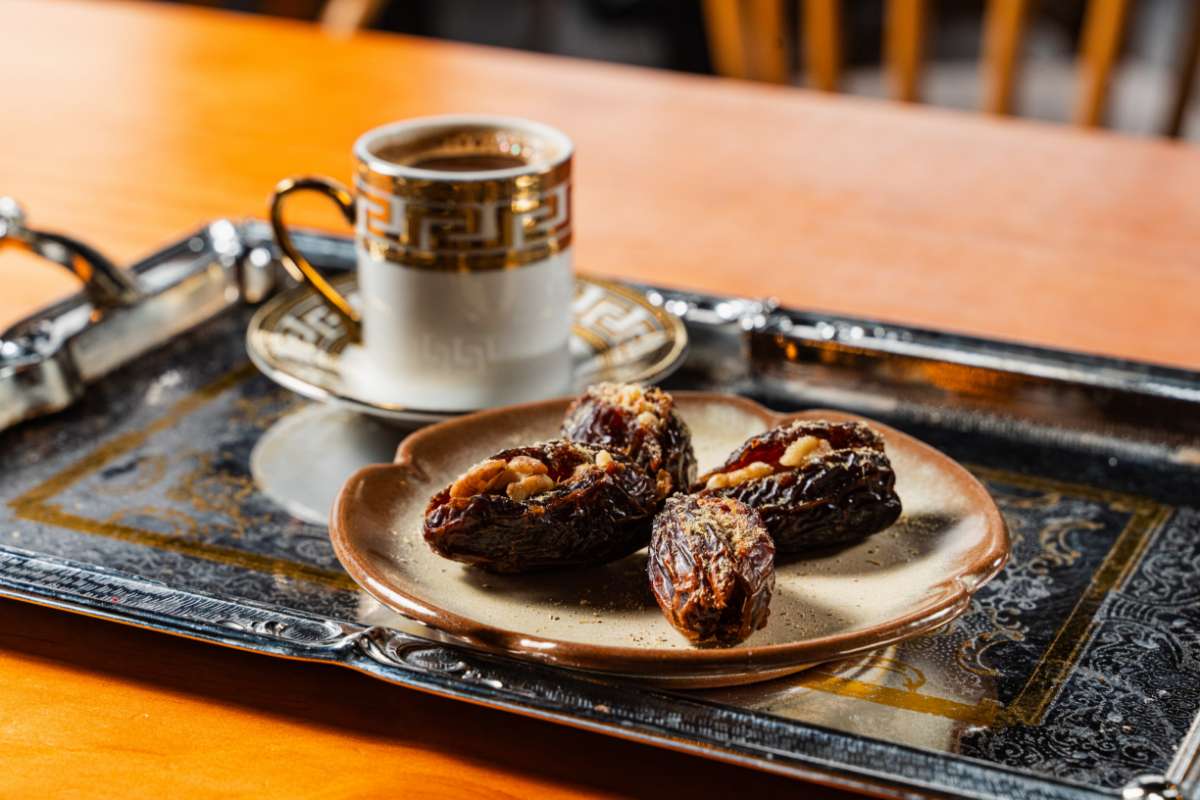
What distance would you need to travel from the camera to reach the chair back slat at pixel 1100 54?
5.28ft

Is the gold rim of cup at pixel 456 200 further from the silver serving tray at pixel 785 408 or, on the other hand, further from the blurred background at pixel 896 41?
the blurred background at pixel 896 41

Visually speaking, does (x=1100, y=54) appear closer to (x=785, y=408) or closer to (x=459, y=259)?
(x=785, y=408)

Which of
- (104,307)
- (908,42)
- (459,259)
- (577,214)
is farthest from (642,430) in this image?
(908,42)

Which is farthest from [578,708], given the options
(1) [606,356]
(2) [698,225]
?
(2) [698,225]

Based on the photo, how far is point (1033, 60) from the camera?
2328mm

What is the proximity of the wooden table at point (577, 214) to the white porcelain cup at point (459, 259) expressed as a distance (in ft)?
0.80

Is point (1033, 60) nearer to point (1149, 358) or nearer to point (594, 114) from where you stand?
point (594, 114)

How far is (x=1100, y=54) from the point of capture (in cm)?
164

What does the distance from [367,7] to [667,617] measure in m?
1.60

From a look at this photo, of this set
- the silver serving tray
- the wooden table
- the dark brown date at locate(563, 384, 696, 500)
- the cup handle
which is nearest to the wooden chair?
the wooden table

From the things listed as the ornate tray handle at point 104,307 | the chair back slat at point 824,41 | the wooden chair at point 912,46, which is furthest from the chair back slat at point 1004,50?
the ornate tray handle at point 104,307

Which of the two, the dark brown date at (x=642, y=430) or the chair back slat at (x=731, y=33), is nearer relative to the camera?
the dark brown date at (x=642, y=430)

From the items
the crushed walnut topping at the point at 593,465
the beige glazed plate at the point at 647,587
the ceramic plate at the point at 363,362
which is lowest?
the ceramic plate at the point at 363,362

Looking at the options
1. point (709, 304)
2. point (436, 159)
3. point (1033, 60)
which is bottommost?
point (1033, 60)
